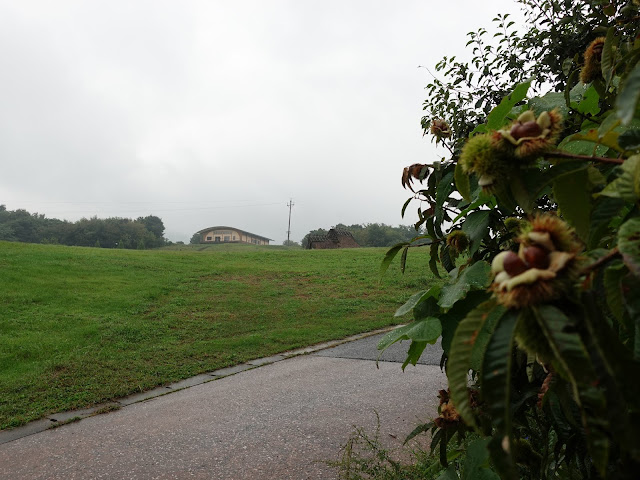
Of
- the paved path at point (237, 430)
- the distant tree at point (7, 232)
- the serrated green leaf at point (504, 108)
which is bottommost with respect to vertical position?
the paved path at point (237, 430)

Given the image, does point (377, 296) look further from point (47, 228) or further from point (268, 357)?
point (47, 228)

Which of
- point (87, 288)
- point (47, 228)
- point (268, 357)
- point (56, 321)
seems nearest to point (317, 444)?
point (268, 357)

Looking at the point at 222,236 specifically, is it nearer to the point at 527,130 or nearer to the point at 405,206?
the point at 405,206

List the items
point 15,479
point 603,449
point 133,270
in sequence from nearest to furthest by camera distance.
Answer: point 603,449, point 15,479, point 133,270

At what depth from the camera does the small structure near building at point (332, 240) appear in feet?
109

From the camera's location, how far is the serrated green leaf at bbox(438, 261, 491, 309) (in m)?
0.83

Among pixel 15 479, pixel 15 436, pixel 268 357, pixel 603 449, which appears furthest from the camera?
pixel 268 357

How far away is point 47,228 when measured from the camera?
4112cm

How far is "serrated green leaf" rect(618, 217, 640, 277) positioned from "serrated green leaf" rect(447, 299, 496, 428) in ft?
0.35

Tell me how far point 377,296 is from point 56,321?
22.9 ft

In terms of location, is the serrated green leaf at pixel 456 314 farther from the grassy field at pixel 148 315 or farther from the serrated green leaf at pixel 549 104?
the grassy field at pixel 148 315

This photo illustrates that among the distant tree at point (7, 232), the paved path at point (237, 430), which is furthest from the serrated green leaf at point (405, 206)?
the distant tree at point (7, 232)

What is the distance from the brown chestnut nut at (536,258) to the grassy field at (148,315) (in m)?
5.04

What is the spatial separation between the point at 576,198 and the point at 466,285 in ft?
1.13
